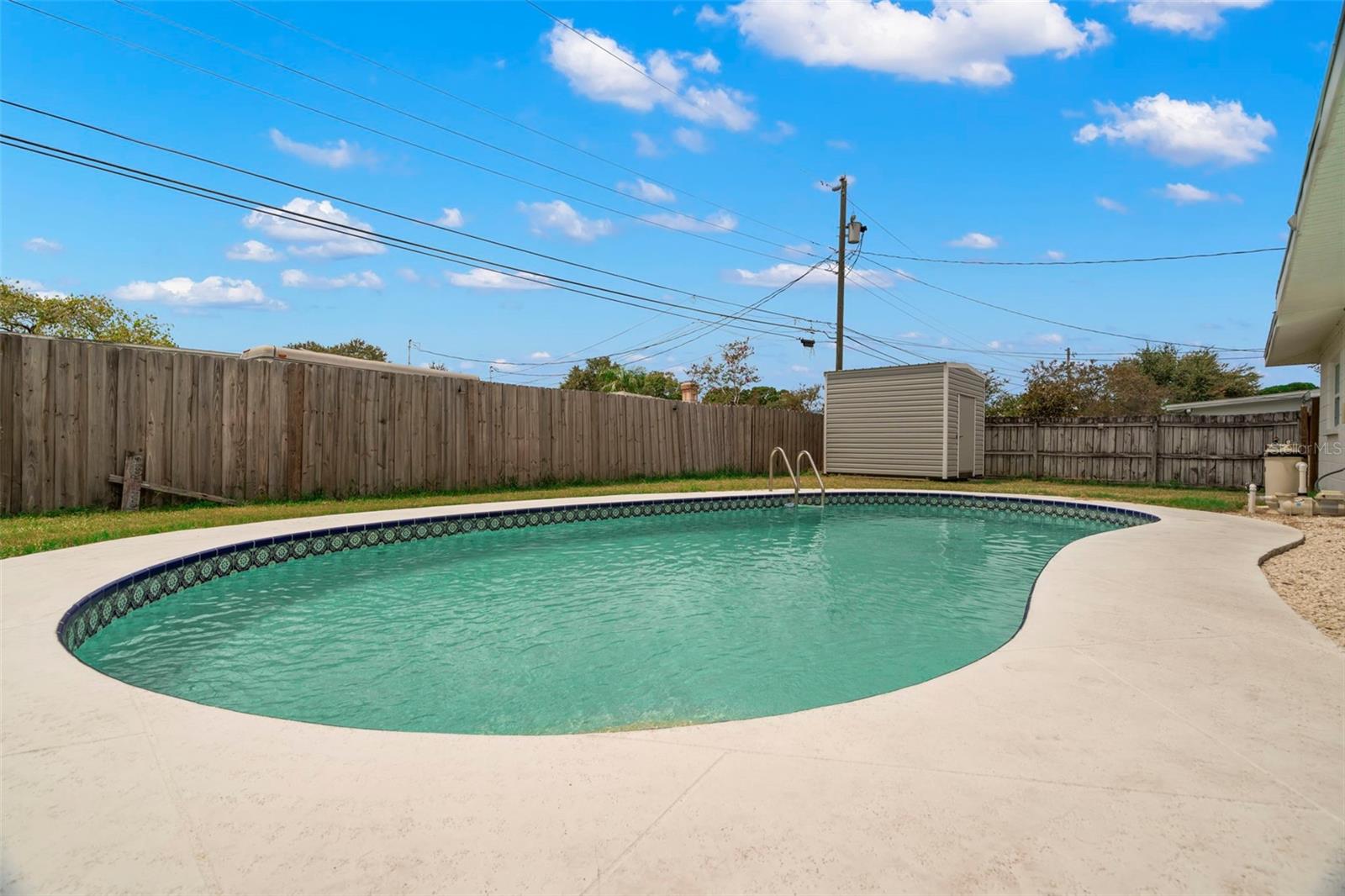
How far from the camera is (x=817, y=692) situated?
10.4 feet

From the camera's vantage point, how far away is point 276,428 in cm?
872

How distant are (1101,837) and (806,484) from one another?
39.0 feet

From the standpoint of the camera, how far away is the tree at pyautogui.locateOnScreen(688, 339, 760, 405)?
2973 centimetres

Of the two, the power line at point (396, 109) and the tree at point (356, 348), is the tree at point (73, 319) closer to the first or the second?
the power line at point (396, 109)

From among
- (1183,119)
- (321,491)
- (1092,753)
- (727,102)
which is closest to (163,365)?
(321,491)

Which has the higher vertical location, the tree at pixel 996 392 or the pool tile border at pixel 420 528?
the tree at pixel 996 392

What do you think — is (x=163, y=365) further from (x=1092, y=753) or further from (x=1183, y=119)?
(x=1183, y=119)

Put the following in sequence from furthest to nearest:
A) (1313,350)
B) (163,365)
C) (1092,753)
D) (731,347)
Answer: (731,347)
(1313,350)
(163,365)
(1092,753)

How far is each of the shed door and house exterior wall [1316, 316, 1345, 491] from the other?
19.2ft

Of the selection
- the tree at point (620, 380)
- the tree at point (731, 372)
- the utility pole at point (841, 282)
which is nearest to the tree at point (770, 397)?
the tree at point (731, 372)

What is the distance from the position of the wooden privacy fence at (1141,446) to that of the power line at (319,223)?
9552 mm

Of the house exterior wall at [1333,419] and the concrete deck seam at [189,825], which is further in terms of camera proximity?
the house exterior wall at [1333,419]

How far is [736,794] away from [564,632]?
2.58 m

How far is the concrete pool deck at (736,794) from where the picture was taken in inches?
56.1
